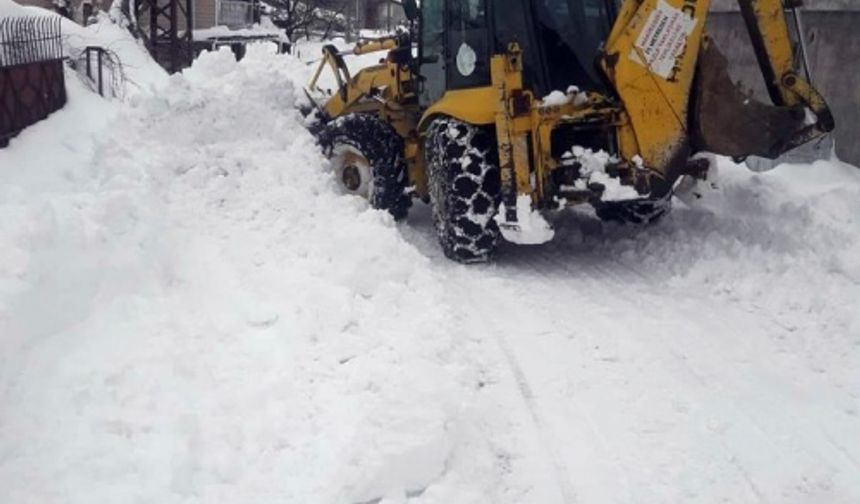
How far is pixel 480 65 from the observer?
7699 mm

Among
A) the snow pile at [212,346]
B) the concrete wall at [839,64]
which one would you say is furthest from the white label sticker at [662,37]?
the concrete wall at [839,64]

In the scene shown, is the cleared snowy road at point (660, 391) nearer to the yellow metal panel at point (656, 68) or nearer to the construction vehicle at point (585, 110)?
the construction vehicle at point (585, 110)

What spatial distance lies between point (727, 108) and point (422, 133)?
2889mm

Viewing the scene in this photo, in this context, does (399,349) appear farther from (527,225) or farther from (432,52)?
(432,52)

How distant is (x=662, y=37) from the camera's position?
21.6ft

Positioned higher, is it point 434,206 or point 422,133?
point 422,133

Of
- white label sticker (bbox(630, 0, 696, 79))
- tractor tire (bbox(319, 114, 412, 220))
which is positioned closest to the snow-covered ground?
tractor tire (bbox(319, 114, 412, 220))

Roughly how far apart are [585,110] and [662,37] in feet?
2.58

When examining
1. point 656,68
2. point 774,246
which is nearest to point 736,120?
point 656,68

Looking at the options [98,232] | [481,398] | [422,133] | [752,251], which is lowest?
[481,398]

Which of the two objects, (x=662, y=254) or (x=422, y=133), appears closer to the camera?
(x=662, y=254)

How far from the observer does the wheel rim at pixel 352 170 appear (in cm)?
920

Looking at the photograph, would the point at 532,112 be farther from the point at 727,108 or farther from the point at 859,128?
the point at 859,128

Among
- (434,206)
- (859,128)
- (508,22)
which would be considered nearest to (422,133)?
(434,206)
